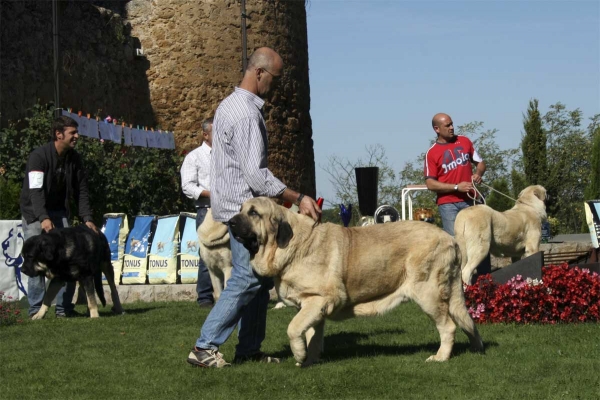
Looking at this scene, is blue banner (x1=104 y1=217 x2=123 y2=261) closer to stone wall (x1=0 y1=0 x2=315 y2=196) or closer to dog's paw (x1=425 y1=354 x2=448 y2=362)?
stone wall (x1=0 y1=0 x2=315 y2=196)

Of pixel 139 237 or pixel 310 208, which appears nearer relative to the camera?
pixel 310 208

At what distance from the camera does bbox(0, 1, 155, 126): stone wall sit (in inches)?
645

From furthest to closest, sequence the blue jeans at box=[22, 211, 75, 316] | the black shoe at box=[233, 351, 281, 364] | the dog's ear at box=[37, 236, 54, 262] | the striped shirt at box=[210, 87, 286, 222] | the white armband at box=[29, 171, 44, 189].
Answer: the blue jeans at box=[22, 211, 75, 316] < the dog's ear at box=[37, 236, 54, 262] < the white armband at box=[29, 171, 44, 189] < the black shoe at box=[233, 351, 281, 364] < the striped shirt at box=[210, 87, 286, 222]

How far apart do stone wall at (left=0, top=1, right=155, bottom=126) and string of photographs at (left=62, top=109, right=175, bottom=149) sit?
893 millimetres

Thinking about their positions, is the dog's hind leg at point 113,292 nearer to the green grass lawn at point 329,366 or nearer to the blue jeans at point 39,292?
the blue jeans at point 39,292

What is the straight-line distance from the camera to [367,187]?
54.6 ft

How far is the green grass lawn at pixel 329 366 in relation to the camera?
17.9ft

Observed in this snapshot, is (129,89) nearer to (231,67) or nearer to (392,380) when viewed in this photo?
(231,67)

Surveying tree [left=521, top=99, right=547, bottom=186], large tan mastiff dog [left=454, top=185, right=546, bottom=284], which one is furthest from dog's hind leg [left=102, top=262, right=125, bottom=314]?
tree [left=521, top=99, right=547, bottom=186]

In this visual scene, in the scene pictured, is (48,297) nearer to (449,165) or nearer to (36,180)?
(36,180)

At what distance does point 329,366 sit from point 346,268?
28.3 inches

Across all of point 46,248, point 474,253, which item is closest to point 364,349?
point 474,253

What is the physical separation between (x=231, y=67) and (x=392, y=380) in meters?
16.4

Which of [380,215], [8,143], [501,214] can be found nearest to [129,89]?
[8,143]
